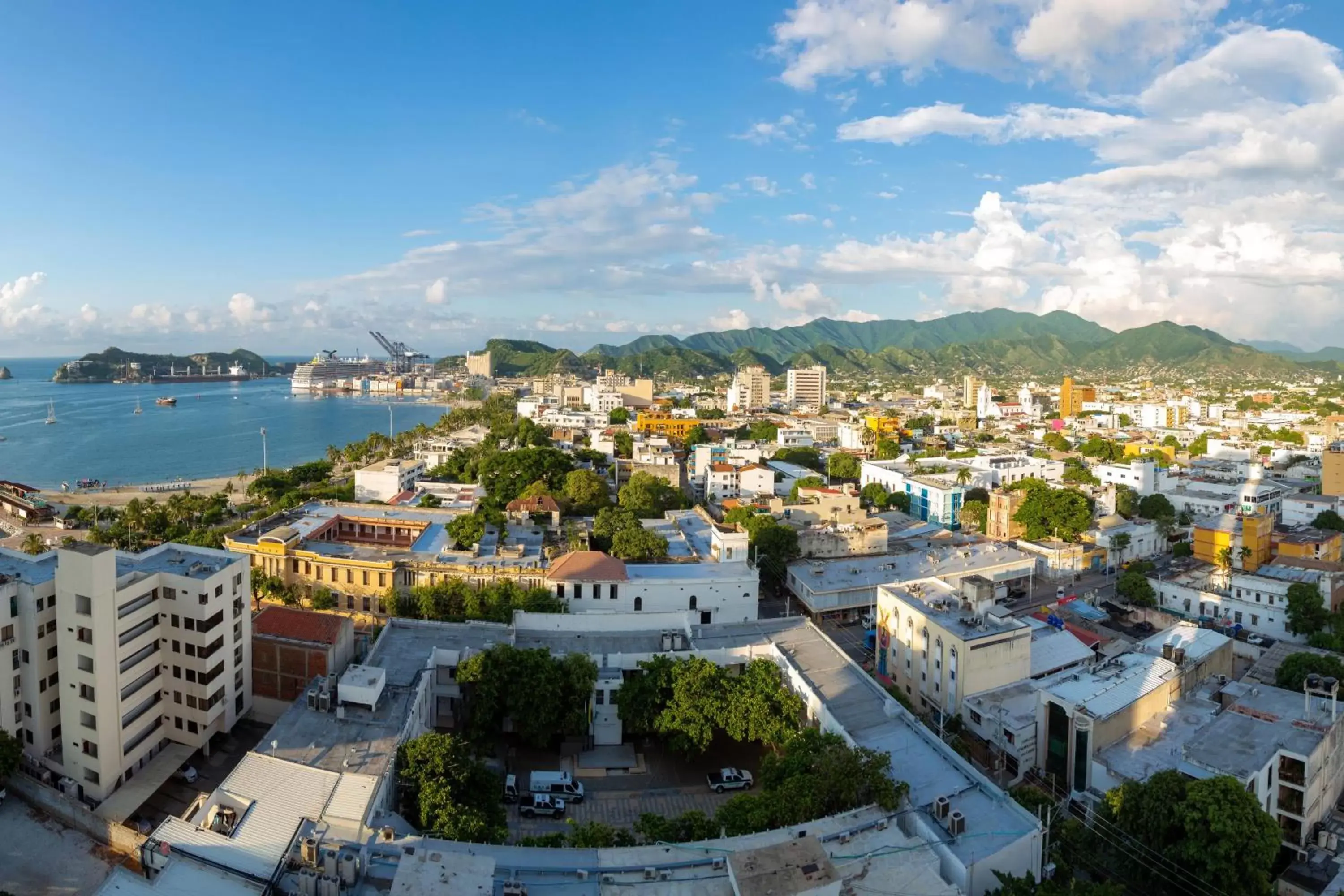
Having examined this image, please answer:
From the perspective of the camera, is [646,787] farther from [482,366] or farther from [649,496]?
[482,366]

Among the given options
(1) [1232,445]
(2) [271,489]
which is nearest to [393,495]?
(2) [271,489]

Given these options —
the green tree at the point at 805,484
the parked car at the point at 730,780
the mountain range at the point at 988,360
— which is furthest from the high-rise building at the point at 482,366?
the parked car at the point at 730,780

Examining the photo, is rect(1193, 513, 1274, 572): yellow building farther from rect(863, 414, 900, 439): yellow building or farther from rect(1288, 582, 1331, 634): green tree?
rect(863, 414, 900, 439): yellow building

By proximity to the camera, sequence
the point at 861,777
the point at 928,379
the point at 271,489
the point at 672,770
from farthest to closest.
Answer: the point at 928,379 → the point at 271,489 → the point at 672,770 → the point at 861,777

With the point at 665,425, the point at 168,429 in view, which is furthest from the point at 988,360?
the point at 168,429

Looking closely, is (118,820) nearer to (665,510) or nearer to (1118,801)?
(1118,801)

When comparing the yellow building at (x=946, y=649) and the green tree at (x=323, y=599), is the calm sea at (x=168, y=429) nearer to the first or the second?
the green tree at (x=323, y=599)

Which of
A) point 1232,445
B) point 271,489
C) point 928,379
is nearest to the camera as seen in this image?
point 271,489
